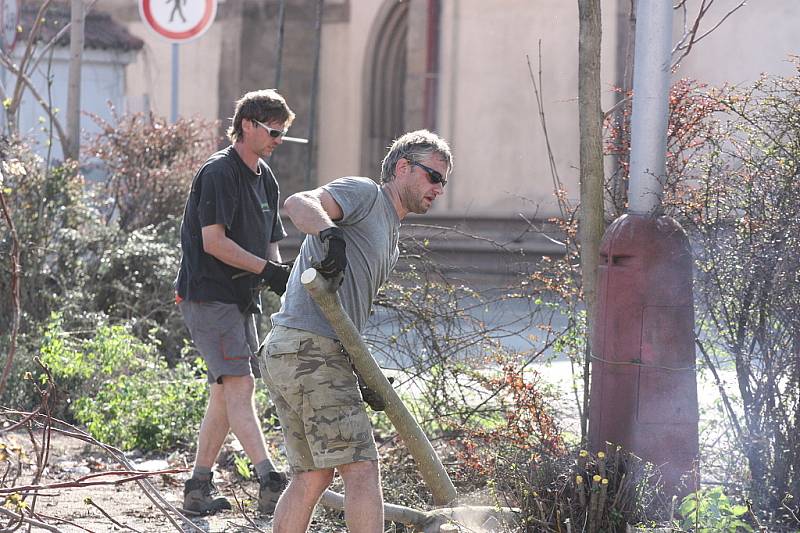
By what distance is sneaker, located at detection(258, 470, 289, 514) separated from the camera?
5.33 meters

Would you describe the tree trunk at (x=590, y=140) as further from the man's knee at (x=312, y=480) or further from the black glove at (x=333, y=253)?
the black glove at (x=333, y=253)

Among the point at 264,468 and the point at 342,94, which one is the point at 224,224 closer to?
the point at 264,468

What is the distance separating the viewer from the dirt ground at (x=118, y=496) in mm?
5203

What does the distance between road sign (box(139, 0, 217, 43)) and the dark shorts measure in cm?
478

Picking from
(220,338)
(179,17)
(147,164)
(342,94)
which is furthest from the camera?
(342,94)

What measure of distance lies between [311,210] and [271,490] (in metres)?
1.82

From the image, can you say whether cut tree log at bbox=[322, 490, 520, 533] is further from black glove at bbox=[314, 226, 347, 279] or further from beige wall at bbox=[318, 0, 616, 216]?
beige wall at bbox=[318, 0, 616, 216]

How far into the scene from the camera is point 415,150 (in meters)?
4.21

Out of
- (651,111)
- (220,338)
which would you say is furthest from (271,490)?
(651,111)

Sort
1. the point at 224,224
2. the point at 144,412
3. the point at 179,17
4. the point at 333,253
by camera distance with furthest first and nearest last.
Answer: the point at 179,17, the point at 144,412, the point at 224,224, the point at 333,253

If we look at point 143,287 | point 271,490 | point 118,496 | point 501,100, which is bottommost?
point 118,496

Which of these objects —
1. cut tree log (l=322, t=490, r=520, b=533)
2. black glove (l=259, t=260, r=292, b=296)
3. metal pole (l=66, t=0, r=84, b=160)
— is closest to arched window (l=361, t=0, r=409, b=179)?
metal pole (l=66, t=0, r=84, b=160)

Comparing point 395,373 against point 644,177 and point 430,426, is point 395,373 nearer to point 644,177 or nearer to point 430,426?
point 430,426

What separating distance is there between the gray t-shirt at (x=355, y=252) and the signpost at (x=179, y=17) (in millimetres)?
6068
